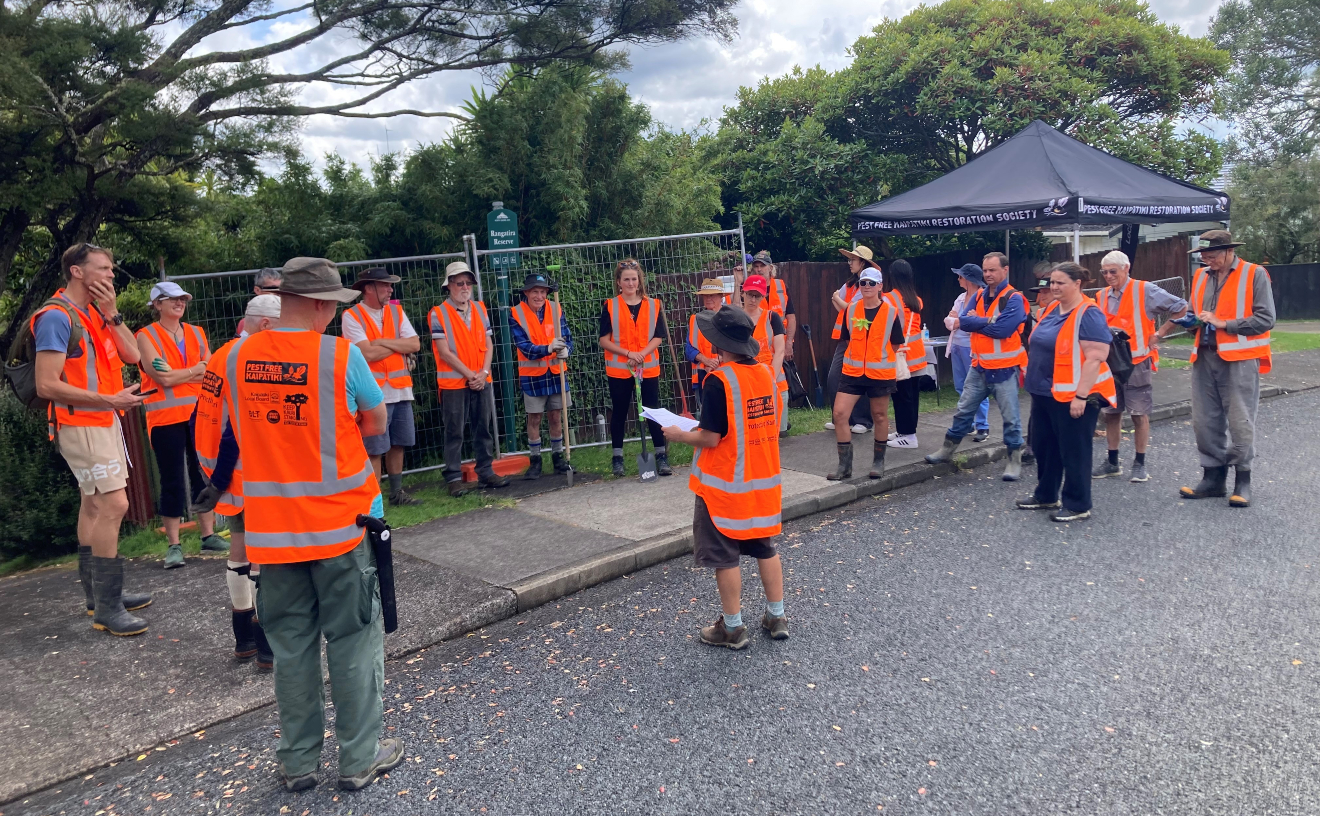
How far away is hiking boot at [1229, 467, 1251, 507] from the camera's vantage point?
6578 millimetres

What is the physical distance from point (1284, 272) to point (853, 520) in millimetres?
24231

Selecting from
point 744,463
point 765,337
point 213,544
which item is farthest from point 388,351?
point 744,463

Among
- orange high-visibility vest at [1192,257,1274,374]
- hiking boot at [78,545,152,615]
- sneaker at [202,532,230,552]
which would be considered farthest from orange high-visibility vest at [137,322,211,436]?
orange high-visibility vest at [1192,257,1274,374]

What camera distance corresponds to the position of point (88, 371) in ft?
15.8

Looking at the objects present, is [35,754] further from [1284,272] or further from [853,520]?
[1284,272]

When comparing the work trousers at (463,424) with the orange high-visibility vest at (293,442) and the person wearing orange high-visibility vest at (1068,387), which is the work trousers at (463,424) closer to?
the orange high-visibility vest at (293,442)

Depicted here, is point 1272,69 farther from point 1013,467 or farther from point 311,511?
point 311,511

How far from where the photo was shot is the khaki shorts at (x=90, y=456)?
4770mm

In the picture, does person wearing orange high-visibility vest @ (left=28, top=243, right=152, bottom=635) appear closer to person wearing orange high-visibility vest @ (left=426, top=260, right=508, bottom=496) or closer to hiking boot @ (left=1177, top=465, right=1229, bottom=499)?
person wearing orange high-visibility vest @ (left=426, top=260, right=508, bottom=496)

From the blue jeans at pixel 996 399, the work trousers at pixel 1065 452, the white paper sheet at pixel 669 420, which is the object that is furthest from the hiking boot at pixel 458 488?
the work trousers at pixel 1065 452

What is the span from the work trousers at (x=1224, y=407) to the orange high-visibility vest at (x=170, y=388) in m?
7.41

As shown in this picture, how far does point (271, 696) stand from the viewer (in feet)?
13.6

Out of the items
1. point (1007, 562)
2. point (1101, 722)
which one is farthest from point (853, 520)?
point (1101, 722)

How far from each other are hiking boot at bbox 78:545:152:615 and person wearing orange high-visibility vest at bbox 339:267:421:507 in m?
1.82
